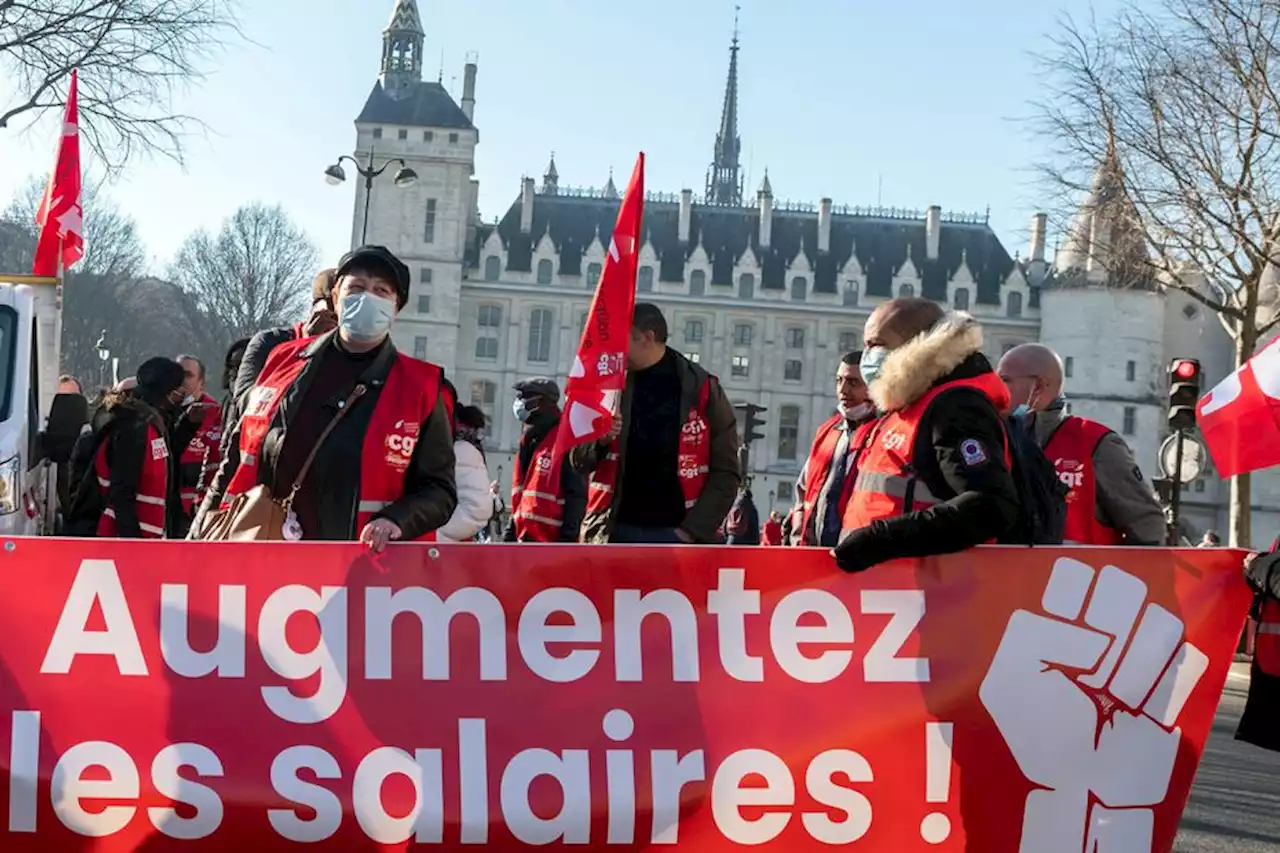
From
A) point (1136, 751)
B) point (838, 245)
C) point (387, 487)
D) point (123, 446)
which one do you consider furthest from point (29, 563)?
point (838, 245)

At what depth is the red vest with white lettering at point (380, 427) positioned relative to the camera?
5.05 meters

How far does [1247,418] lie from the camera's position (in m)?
4.79

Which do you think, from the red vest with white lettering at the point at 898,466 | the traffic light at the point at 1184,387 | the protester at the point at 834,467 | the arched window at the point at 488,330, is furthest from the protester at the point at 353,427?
the arched window at the point at 488,330

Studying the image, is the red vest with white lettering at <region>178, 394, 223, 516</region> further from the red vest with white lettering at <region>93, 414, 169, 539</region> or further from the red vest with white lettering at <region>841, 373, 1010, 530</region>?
the red vest with white lettering at <region>841, 373, 1010, 530</region>

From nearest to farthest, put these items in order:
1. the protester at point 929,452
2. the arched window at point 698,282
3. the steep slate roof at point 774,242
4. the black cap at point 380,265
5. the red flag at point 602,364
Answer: the protester at point 929,452 → the black cap at point 380,265 → the red flag at point 602,364 → the arched window at point 698,282 → the steep slate roof at point 774,242

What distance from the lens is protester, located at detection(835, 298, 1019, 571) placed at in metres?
4.31

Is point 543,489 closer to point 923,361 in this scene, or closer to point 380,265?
point 380,265

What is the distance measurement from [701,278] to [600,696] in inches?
3433

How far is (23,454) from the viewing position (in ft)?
23.8

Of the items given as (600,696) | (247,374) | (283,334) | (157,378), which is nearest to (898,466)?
(600,696)

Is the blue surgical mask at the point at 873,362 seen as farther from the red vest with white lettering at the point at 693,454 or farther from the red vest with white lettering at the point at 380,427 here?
the red vest with white lettering at the point at 693,454

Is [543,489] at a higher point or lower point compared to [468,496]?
lower

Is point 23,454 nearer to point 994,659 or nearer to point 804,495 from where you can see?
point 804,495

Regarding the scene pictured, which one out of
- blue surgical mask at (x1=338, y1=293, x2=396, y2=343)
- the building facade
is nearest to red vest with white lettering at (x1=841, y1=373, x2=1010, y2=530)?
blue surgical mask at (x1=338, y1=293, x2=396, y2=343)
